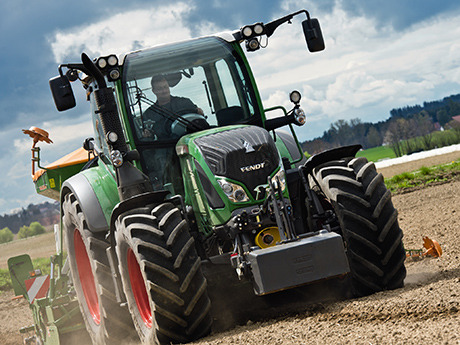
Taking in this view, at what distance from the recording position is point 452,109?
100 m

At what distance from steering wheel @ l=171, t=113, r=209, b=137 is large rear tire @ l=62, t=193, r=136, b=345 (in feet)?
4.47

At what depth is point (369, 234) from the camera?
587 cm

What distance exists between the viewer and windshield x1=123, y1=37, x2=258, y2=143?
6.85m

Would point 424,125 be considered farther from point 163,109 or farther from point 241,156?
point 241,156

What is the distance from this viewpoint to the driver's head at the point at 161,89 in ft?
22.6

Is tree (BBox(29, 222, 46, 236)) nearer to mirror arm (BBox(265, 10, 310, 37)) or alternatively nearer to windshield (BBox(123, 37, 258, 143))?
windshield (BBox(123, 37, 258, 143))

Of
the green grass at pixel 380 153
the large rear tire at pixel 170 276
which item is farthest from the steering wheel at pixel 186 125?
the green grass at pixel 380 153

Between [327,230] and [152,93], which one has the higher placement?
[152,93]

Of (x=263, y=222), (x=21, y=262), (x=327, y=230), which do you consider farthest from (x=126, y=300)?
(x=21, y=262)

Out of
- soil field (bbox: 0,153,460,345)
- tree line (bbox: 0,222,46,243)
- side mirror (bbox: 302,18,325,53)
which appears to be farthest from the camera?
tree line (bbox: 0,222,46,243)

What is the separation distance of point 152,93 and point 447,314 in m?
3.74

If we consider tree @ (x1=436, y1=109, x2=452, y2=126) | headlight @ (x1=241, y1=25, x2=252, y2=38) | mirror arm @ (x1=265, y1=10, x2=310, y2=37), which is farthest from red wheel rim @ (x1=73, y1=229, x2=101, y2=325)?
tree @ (x1=436, y1=109, x2=452, y2=126)

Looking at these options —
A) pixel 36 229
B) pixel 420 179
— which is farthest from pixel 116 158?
pixel 36 229

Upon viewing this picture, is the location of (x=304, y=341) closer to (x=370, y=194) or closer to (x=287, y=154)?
(x=370, y=194)
